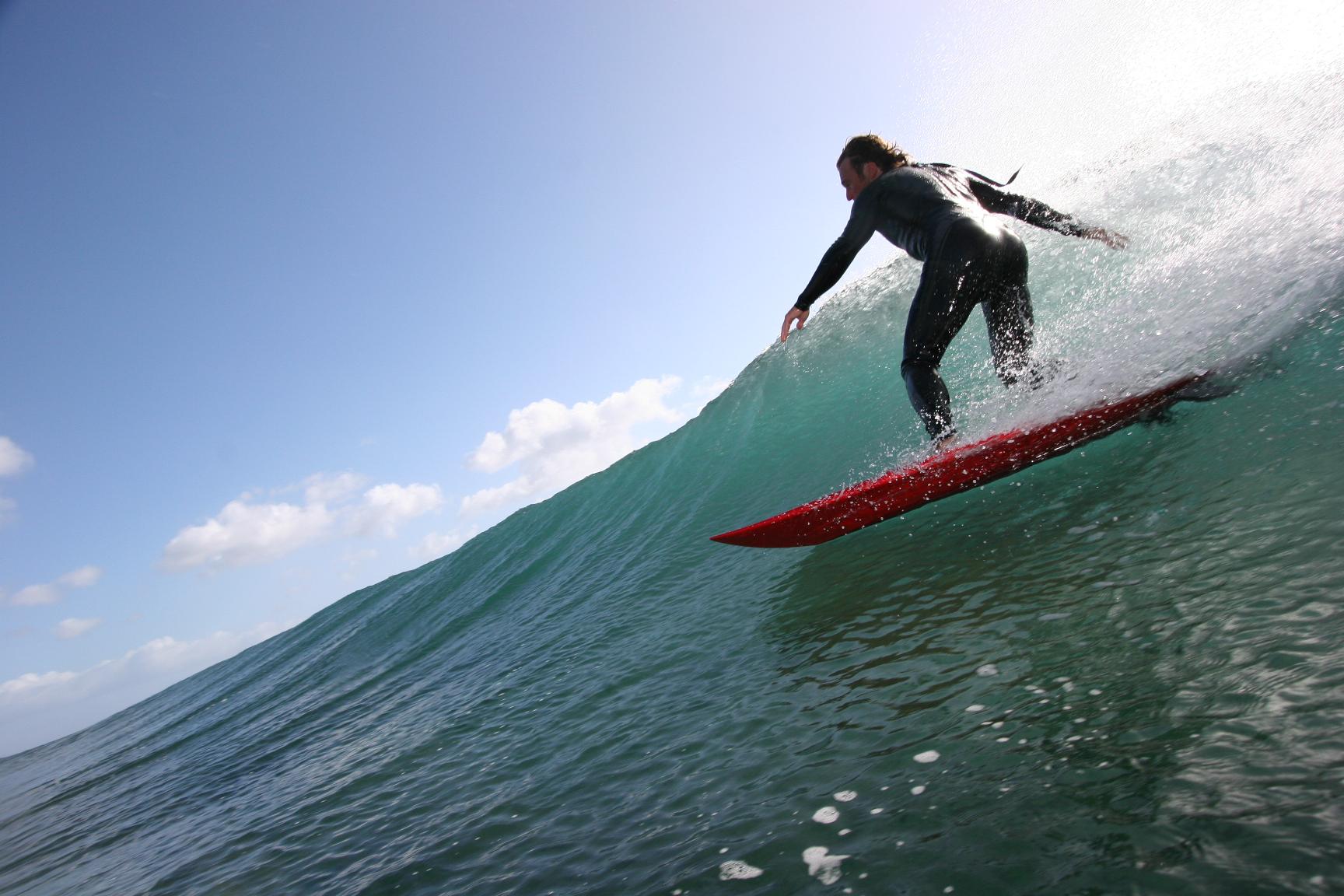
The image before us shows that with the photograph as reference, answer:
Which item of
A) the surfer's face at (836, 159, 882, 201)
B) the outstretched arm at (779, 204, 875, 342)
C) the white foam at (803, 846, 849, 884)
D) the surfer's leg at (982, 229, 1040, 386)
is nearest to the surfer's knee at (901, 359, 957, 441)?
the surfer's leg at (982, 229, 1040, 386)

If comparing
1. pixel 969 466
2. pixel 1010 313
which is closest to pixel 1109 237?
pixel 1010 313

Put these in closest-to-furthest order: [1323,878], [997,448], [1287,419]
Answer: [1323,878]
[1287,419]
[997,448]

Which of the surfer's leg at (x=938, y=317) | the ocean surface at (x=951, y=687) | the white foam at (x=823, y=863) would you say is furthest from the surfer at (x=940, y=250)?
the white foam at (x=823, y=863)

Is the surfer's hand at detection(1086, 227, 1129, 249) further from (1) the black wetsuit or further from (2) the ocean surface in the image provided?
(2) the ocean surface

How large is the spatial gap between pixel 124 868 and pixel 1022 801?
4.76 m

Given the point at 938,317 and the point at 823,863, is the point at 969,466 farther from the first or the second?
the point at 823,863

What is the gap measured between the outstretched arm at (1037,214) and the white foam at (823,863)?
3.96 meters

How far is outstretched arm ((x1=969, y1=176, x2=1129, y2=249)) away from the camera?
430 cm

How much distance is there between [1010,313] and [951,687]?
271 centimetres

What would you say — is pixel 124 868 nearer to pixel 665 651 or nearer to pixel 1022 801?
pixel 665 651

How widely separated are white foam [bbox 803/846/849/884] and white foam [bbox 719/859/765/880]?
0.42 ft

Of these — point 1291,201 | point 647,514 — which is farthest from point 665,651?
point 1291,201

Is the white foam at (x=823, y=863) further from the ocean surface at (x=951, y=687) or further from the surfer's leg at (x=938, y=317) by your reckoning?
the surfer's leg at (x=938, y=317)

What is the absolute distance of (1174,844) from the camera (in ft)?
4.42
